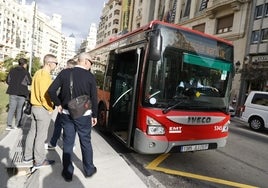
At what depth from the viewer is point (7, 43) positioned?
93.7 meters

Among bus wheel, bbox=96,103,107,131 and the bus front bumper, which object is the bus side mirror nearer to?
the bus front bumper

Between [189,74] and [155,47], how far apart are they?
1.04 meters

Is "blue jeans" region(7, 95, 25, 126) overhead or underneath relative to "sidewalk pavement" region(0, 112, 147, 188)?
overhead

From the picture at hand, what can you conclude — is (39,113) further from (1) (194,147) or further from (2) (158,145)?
(1) (194,147)

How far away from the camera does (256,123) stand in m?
13.3

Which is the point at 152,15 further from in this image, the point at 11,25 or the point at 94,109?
the point at 11,25

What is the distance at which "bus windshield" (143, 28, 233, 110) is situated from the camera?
507 cm

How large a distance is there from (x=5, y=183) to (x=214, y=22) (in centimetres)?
3036

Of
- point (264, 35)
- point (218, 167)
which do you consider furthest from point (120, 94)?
point (264, 35)

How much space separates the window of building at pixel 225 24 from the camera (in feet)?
94.9

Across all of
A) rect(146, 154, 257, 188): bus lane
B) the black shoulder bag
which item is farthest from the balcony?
the black shoulder bag

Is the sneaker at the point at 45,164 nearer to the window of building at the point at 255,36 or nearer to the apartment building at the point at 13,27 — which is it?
the window of building at the point at 255,36

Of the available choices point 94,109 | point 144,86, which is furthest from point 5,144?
point 144,86

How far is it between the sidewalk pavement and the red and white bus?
1.78 feet
